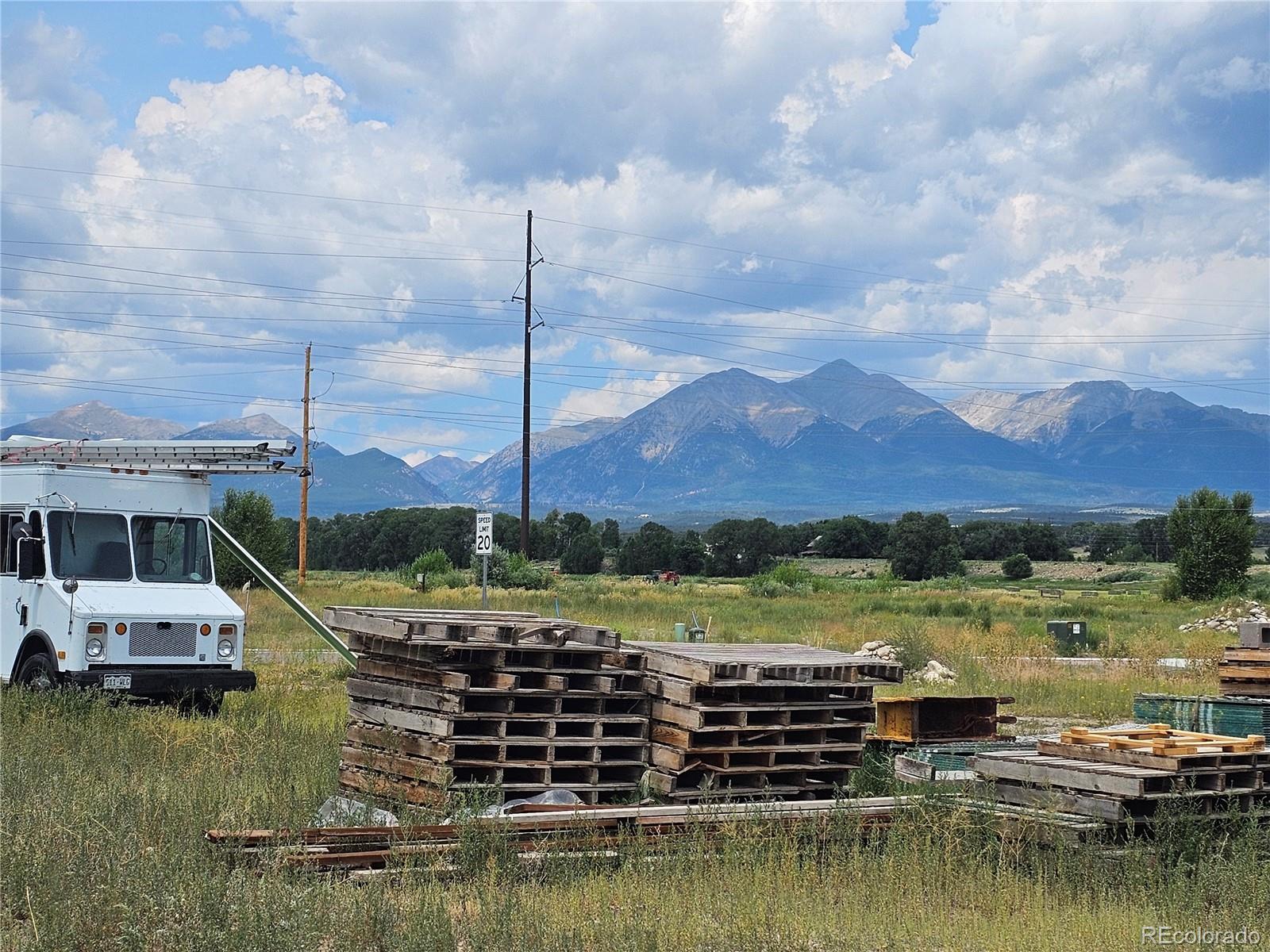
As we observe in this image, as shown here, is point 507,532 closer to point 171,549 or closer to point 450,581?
point 450,581

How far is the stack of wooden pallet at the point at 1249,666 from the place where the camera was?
13.9 meters

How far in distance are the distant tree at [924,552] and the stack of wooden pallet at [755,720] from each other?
86.3 meters

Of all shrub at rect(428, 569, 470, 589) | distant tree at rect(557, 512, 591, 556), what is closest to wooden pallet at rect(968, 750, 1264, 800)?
shrub at rect(428, 569, 470, 589)

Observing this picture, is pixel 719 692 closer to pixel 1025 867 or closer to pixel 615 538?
pixel 1025 867

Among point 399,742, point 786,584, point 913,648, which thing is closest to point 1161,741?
point 399,742

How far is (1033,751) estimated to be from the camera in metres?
10.1

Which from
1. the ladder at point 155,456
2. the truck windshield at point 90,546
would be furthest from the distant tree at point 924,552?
the truck windshield at point 90,546

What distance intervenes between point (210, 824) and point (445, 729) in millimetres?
1786

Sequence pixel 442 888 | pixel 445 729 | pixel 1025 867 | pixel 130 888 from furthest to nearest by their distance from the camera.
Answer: pixel 445 729
pixel 1025 867
pixel 442 888
pixel 130 888

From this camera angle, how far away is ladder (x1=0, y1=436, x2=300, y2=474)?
1598 cm

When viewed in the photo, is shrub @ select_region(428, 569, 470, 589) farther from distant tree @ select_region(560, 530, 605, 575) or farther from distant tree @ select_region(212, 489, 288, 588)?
distant tree @ select_region(560, 530, 605, 575)

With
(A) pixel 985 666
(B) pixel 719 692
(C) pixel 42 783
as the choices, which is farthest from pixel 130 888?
(A) pixel 985 666

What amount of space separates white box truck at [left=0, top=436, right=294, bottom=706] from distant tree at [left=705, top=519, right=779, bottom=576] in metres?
84.7

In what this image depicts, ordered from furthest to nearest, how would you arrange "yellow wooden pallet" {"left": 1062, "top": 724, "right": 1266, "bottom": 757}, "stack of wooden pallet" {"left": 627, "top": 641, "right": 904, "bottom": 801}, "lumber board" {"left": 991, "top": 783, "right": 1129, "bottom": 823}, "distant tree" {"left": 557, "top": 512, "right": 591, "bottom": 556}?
"distant tree" {"left": 557, "top": 512, "right": 591, "bottom": 556}
"stack of wooden pallet" {"left": 627, "top": 641, "right": 904, "bottom": 801}
"yellow wooden pallet" {"left": 1062, "top": 724, "right": 1266, "bottom": 757}
"lumber board" {"left": 991, "top": 783, "right": 1129, "bottom": 823}
